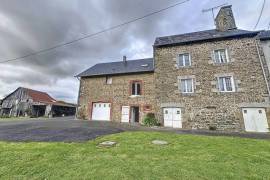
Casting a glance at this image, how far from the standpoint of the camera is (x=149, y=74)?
15.0 meters

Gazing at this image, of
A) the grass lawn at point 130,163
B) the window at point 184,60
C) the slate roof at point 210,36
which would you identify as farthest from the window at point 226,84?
the grass lawn at point 130,163

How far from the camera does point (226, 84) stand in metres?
11.4

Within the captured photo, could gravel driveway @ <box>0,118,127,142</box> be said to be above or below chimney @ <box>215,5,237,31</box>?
below

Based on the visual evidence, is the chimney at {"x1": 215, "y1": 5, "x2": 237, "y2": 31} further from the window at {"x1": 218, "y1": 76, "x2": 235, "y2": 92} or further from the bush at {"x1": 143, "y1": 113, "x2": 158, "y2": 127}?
the bush at {"x1": 143, "y1": 113, "x2": 158, "y2": 127}

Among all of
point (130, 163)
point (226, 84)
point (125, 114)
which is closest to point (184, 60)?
point (226, 84)

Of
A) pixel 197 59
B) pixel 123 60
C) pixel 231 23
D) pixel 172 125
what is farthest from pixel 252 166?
pixel 123 60

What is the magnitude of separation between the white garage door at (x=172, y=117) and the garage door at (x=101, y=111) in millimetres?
6313

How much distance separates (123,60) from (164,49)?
287 inches

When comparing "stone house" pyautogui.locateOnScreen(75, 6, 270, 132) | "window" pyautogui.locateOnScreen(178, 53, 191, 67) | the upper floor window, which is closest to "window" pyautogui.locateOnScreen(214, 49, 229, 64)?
"stone house" pyautogui.locateOnScreen(75, 6, 270, 132)

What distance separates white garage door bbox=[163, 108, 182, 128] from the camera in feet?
39.7

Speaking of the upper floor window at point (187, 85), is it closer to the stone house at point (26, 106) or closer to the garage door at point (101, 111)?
the garage door at point (101, 111)

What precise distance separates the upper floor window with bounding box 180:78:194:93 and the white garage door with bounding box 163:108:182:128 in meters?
1.76

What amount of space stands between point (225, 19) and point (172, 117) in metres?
10.5

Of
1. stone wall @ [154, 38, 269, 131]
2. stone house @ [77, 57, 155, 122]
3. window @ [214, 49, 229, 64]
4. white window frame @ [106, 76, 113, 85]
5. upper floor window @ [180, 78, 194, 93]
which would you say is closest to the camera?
stone wall @ [154, 38, 269, 131]
